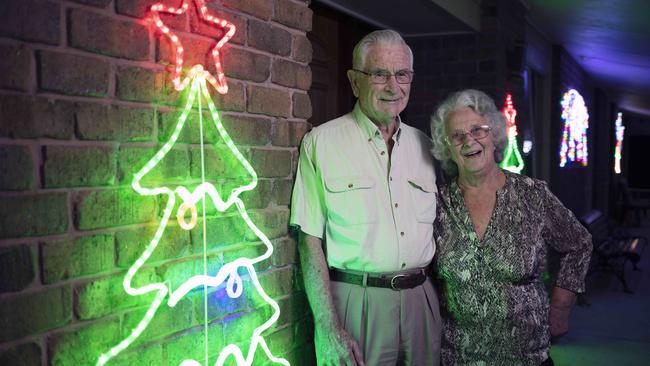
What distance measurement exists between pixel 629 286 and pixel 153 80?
7.23 meters

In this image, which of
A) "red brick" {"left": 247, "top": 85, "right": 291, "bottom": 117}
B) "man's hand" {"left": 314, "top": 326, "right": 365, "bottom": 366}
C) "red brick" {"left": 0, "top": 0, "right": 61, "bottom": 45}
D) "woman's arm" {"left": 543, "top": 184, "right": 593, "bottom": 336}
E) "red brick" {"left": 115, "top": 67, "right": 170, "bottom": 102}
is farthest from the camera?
"woman's arm" {"left": 543, "top": 184, "right": 593, "bottom": 336}

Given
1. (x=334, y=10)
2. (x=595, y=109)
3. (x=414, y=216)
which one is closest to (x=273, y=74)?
(x=414, y=216)

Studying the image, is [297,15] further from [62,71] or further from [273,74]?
[62,71]

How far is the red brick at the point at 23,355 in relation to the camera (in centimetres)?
128

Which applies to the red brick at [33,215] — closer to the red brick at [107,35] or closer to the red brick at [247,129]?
the red brick at [107,35]

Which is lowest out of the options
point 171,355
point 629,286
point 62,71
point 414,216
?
point 629,286

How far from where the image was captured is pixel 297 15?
7.23ft

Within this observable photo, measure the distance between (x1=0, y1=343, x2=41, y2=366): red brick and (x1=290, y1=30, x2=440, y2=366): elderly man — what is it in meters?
1.02

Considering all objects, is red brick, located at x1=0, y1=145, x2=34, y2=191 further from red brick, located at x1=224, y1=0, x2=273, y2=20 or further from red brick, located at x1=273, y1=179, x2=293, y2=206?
red brick, located at x1=273, y1=179, x2=293, y2=206

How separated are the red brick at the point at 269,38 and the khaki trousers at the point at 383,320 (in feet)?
2.97

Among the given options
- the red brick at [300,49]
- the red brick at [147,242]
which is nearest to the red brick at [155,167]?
the red brick at [147,242]

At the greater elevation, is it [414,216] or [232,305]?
[414,216]

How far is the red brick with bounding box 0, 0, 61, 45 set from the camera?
49.8 inches

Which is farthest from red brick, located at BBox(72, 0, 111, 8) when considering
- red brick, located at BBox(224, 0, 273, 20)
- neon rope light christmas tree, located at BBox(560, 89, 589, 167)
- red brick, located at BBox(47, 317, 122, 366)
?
neon rope light christmas tree, located at BBox(560, 89, 589, 167)
